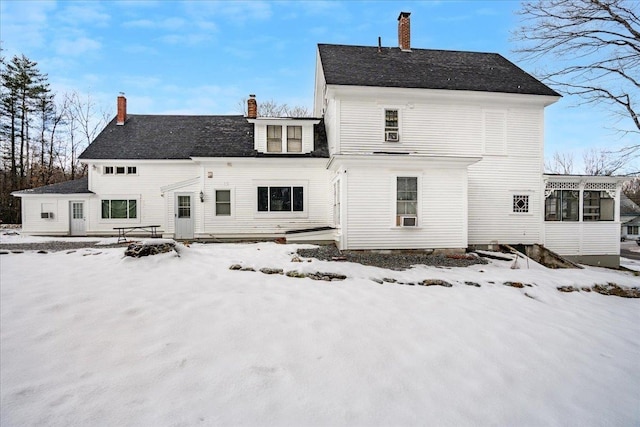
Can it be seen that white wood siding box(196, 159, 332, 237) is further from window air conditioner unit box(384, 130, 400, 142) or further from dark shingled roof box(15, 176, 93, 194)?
dark shingled roof box(15, 176, 93, 194)

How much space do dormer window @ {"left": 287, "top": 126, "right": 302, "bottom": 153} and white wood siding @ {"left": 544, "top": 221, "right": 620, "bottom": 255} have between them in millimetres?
10827

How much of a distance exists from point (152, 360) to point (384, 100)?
12108mm


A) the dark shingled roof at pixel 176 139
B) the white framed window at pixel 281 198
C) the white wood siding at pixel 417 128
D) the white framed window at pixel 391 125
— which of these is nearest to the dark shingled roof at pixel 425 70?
the white wood siding at pixel 417 128

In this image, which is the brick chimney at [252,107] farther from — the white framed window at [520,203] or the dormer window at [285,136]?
the white framed window at [520,203]

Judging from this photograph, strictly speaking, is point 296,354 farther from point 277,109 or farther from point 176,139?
point 277,109

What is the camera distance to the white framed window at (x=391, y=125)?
504 inches

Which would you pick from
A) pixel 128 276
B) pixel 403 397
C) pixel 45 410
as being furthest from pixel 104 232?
pixel 403 397

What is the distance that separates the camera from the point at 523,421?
256cm

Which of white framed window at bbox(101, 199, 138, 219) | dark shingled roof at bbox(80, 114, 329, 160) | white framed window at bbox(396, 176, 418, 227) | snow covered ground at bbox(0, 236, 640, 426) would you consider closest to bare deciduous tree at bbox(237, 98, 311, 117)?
dark shingled roof at bbox(80, 114, 329, 160)

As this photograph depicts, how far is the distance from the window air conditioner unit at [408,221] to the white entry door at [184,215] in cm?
940

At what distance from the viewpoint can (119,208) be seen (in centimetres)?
1564

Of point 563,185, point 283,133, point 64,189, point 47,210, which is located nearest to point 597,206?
point 563,185

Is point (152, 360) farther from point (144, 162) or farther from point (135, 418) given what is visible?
point (144, 162)

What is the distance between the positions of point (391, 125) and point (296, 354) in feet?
36.9
